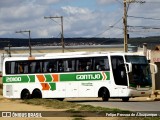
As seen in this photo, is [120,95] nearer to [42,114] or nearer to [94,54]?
[94,54]

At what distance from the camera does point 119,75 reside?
30.1 metres

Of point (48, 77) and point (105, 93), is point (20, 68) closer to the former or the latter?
point (48, 77)

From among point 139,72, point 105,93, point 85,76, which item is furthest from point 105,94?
point 139,72

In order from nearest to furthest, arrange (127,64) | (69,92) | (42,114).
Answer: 1. (42,114)
2. (127,64)
3. (69,92)

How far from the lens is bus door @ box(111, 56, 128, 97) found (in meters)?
30.0

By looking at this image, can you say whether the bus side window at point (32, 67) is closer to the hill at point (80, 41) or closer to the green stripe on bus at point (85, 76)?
the green stripe on bus at point (85, 76)

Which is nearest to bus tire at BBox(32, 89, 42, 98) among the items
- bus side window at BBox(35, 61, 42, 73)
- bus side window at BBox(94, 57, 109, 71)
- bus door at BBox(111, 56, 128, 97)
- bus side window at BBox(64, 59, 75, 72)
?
bus side window at BBox(35, 61, 42, 73)

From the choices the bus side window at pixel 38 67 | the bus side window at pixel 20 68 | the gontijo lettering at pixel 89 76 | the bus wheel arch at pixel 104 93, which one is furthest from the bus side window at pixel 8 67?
the bus wheel arch at pixel 104 93

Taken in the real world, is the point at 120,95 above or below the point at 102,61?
below

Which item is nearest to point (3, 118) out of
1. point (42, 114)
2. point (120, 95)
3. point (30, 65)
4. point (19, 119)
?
point (19, 119)

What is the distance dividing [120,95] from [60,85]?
431 centimetres

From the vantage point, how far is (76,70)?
103ft

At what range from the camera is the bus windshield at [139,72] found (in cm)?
3003

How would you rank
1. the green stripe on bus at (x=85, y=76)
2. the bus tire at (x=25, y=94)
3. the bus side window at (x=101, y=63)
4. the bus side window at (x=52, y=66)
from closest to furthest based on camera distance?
the green stripe on bus at (x=85, y=76), the bus side window at (x=101, y=63), the bus side window at (x=52, y=66), the bus tire at (x=25, y=94)
